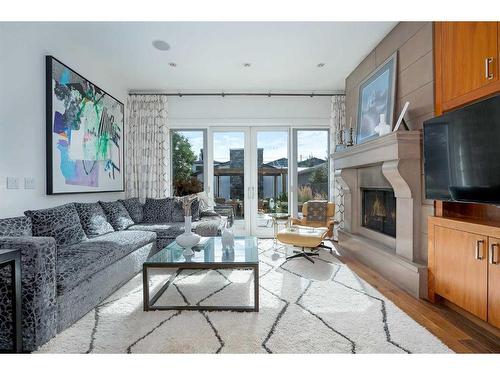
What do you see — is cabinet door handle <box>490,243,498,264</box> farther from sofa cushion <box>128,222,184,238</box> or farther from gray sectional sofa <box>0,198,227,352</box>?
sofa cushion <box>128,222,184,238</box>

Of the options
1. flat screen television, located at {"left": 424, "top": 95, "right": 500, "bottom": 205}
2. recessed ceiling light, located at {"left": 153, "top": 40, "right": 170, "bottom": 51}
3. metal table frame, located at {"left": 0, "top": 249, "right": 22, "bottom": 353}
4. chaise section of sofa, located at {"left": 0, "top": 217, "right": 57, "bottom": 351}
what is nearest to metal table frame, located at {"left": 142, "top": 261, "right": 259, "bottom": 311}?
chaise section of sofa, located at {"left": 0, "top": 217, "right": 57, "bottom": 351}

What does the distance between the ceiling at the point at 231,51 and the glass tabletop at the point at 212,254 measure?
2524 millimetres

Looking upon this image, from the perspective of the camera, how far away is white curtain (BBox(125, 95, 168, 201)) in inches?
189

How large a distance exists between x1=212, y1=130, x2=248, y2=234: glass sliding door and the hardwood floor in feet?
9.93

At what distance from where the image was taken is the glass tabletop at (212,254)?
2221 millimetres

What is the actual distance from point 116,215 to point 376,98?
3937mm

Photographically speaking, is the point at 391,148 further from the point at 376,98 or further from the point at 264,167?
the point at 264,167

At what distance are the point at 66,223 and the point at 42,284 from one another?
1132 mm

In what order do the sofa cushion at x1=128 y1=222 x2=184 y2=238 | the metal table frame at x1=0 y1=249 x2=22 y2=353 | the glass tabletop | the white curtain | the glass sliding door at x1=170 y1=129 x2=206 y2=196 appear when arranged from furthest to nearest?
the glass sliding door at x1=170 y1=129 x2=206 y2=196 → the white curtain → the sofa cushion at x1=128 y1=222 x2=184 y2=238 → the glass tabletop → the metal table frame at x1=0 y1=249 x2=22 y2=353

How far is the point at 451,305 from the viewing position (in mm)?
2217

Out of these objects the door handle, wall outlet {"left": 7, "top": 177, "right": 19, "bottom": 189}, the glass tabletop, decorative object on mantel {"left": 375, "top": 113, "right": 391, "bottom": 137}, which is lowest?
the glass tabletop

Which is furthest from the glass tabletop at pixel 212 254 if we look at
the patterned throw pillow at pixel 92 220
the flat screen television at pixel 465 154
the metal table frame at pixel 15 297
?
the flat screen television at pixel 465 154

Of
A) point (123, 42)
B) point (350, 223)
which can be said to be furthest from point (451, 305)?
point (123, 42)

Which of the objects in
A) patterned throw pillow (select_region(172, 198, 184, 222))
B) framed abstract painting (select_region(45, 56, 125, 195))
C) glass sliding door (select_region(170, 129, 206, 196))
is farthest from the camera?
glass sliding door (select_region(170, 129, 206, 196))
